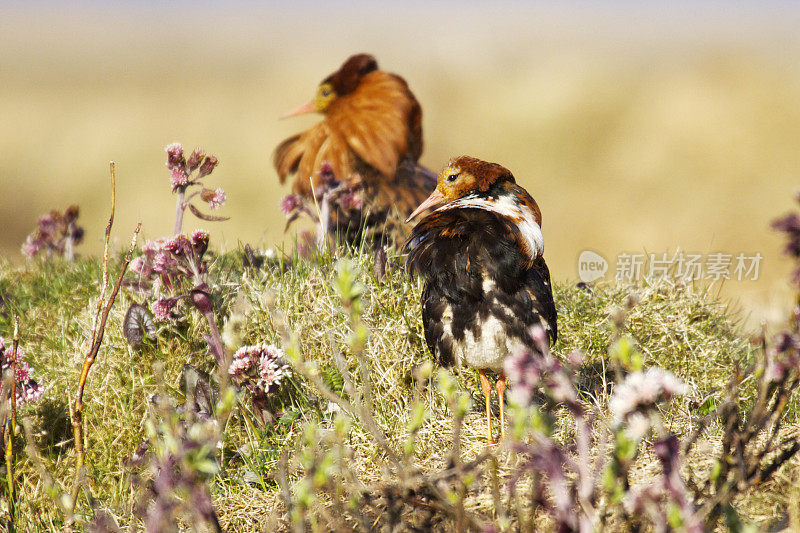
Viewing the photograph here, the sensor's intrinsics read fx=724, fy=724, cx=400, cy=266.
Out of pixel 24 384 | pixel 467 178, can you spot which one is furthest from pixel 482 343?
pixel 24 384

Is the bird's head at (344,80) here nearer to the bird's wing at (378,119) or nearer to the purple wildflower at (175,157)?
the bird's wing at (378,119)

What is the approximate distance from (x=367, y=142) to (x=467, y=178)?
2.50 meters

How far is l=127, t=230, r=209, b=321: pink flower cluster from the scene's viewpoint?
3.42 m

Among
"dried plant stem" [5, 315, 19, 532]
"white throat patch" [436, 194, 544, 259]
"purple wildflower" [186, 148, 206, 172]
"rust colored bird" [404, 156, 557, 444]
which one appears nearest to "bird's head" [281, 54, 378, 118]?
"purple wildflower" [186, 148, 206, 172]

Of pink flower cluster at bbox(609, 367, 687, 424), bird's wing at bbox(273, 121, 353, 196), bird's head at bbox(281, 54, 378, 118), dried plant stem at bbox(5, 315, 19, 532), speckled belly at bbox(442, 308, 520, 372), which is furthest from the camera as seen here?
bird's head at bbox(281, 54, 378, 118)

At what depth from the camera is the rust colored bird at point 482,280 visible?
289 cm

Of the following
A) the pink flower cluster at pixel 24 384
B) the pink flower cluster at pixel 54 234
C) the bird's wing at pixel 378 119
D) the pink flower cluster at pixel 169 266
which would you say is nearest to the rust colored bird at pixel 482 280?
the pink flower cluster at pixel 169 266

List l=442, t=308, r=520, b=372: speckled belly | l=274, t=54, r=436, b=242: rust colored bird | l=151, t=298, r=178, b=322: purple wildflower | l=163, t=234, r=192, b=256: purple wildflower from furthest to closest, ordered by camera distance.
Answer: l=274, t=54, r=436, b=242: rust colored bird, l=151, t=298, r=178, b=322: purple wildflower, l=163, t=234, r=192, b=256: purple wildflower, l=442, t=308, r=520, b=372: speckled belly

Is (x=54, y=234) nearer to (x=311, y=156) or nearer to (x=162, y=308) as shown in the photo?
(x=311, y=156)

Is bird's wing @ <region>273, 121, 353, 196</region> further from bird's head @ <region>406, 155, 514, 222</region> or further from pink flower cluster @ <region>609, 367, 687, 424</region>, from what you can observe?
pink flower cluster @ <region>609, 367, 687, 424</region>

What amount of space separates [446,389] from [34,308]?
3.80m

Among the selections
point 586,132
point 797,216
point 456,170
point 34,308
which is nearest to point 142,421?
point 34,308

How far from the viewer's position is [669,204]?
50.0ft

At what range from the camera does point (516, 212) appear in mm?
3104
